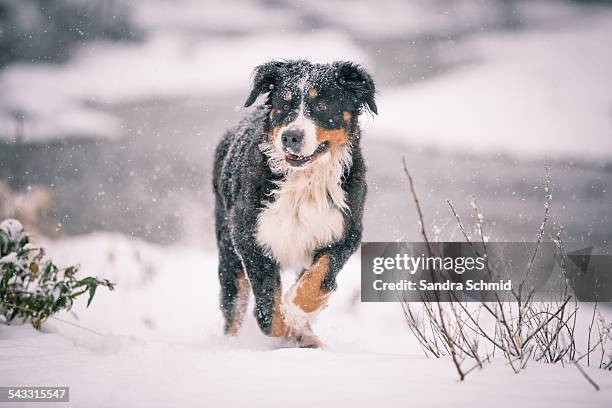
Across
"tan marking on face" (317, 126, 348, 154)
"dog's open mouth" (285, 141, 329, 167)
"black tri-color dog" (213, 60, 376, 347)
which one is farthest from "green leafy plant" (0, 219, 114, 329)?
"tan marking on face" (317, 126, 348, 154)

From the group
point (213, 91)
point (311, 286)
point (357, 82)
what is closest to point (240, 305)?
point (311, 286)

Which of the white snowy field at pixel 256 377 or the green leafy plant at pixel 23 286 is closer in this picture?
the white snowy field at pixel 256 377

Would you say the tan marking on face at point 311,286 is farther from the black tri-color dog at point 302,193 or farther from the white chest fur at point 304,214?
the white chest fur at point 304,214

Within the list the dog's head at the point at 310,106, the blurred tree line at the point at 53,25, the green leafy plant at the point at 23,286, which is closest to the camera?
the green leafy plant at the point at 23,286

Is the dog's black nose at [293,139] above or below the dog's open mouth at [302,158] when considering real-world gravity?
above

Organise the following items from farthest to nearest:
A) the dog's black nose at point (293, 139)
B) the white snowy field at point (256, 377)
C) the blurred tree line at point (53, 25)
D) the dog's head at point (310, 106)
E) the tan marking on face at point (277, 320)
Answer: the blurred tree line at point (53, 25) → the tan marking on face at point (277, 320) → the dog's head at point (310, 106) → the dog's black nose at point (293, 139) → the white snowy field at point (256, 377)

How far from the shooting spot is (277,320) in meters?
3.81

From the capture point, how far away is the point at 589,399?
177cm

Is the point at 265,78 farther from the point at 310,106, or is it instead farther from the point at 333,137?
the point at 333,137

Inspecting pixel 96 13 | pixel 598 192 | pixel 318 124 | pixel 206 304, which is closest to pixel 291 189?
pixel 318 124

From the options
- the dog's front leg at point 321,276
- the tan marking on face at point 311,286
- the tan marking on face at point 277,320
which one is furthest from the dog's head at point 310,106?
the tan marking on face at point 277,320

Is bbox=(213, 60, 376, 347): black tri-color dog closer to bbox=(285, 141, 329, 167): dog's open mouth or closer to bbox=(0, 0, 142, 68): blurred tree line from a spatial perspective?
bbox=(285, 141, 329, 167): dog's open mouth

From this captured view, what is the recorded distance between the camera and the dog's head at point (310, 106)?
11.5 ft

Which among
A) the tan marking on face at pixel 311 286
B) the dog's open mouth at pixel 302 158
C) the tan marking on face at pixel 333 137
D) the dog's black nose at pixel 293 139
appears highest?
the tan marking on face at pixel 333 137
